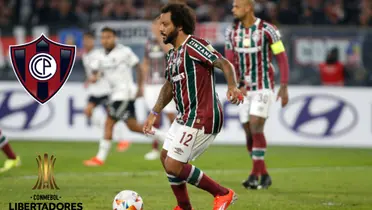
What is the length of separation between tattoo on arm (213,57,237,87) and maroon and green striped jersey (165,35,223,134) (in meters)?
0.12

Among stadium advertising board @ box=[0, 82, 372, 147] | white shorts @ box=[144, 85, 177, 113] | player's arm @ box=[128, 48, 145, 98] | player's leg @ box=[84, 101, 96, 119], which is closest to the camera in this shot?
player's arm @ box=[128, 48, 145, 98]

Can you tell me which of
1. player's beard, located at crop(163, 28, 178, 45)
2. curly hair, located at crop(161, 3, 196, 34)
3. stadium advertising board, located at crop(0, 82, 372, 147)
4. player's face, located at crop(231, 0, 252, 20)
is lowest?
stadium advertising board, located at crop(0, 82, 372, 147)

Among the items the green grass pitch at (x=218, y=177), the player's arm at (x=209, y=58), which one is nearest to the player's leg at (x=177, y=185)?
the green grass pitch at (x=218, y=177)

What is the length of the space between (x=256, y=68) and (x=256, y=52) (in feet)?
0.67

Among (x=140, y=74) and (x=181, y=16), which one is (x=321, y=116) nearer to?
(x=140, y=74)

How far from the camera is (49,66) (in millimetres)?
7656

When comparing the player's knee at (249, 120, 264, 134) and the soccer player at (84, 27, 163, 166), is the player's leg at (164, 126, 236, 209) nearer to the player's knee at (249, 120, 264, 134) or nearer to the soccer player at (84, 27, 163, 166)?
the player's knee at (249, 120, 264, 134)

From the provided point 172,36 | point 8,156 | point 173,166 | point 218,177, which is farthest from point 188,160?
point 8,156

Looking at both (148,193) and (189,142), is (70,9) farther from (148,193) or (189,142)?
(189,142)

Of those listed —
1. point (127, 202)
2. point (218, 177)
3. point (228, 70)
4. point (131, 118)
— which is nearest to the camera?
point (228, 70)

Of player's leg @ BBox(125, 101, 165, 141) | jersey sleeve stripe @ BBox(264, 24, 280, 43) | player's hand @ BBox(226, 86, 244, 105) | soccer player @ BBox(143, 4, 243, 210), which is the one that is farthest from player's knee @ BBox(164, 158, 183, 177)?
player's leg @ BBox(125, 101, 165, 141)

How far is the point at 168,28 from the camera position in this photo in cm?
750

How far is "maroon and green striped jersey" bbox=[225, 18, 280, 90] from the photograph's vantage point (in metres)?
10.3

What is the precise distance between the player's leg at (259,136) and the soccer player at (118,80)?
128 inches
